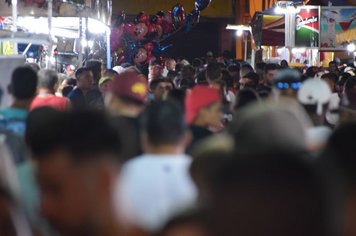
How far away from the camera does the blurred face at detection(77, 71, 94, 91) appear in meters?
9.52

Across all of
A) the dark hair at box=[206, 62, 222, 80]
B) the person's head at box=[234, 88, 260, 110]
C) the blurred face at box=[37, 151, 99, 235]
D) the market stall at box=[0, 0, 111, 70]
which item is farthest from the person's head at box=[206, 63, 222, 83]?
the blurred face at box=[37, 151, 99, 235]

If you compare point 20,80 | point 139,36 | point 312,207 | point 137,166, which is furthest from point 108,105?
point 139,36

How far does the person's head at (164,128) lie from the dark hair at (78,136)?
1729mm

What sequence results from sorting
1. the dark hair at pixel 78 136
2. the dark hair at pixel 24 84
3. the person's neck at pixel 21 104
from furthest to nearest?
the dark hair at pixel 24 84, the person's neck at pixel 21 104, the dark hair at pixel 78 136

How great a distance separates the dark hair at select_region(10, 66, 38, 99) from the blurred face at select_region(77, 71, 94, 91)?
10.5 feet

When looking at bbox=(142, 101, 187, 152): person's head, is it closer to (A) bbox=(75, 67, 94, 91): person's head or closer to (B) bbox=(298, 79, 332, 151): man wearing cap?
(B) bbox=(298, 79, 332, 151): man wearing cap

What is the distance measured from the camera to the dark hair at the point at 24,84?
6008mm

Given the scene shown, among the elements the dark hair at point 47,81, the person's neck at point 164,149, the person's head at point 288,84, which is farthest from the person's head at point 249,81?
the person's neck at point 164,149

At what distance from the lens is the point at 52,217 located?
216 cm

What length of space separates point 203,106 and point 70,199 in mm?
3542

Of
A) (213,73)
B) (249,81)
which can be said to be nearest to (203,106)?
(213,73)

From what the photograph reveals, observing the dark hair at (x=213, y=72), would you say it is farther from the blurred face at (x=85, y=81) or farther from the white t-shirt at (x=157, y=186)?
the white t-shirt at (x=157, y=186)

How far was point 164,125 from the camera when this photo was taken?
4238 millimetres

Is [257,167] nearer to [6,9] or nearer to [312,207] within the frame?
[312,207]
